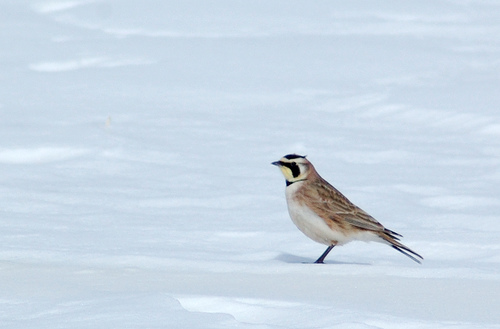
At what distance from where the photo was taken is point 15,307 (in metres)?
3.46

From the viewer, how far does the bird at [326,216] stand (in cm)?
489

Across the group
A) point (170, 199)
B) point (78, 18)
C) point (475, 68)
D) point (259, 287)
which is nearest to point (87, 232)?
point (170, 199)

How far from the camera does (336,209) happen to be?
4.94 meters

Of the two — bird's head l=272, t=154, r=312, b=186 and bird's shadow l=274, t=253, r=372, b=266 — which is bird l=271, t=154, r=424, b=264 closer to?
bird's head l=272, t=154, r=312, b=186

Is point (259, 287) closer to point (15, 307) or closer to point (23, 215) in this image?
point (15, 307)

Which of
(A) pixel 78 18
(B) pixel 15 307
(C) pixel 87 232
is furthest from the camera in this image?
(A) pixel 78 18

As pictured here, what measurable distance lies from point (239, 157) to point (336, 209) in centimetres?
286

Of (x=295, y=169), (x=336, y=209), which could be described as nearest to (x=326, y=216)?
(x=336, y=209)

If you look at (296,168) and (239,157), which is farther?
(239,157)

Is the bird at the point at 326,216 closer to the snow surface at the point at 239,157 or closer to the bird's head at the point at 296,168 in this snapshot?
the bird's head at the point at 296,168

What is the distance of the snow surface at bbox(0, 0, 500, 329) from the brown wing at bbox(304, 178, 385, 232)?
0.26 meters

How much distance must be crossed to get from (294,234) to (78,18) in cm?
897

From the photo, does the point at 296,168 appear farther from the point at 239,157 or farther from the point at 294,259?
the point at 239,157

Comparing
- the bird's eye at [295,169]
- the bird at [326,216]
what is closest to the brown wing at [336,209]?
the bird at [326,216]
